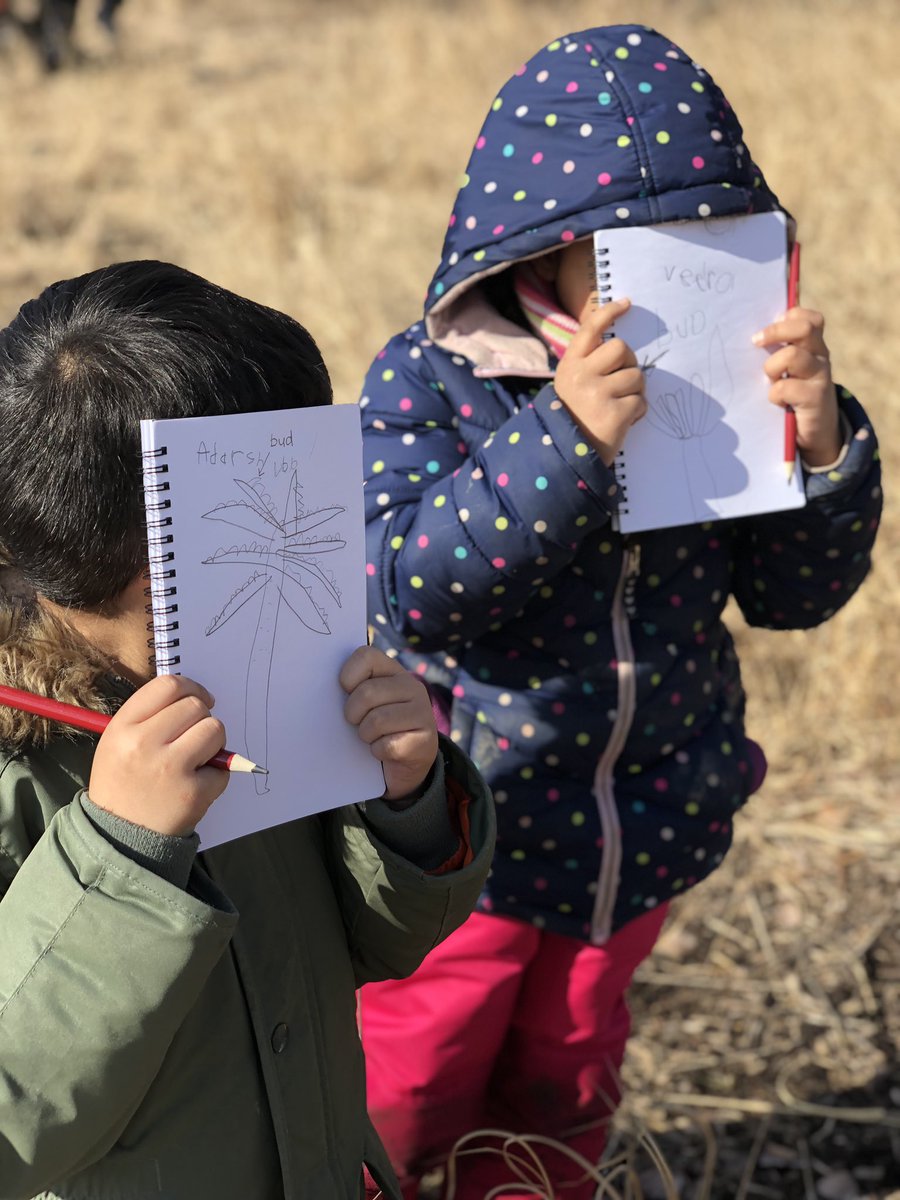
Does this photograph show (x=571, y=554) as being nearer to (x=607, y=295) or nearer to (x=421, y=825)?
(x=607, y=295)

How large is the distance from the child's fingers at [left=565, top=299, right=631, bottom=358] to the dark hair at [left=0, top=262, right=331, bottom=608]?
0.53 metres

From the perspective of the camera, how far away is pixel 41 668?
3.45ft

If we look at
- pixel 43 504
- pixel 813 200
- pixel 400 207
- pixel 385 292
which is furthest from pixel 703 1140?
pixel 400 207

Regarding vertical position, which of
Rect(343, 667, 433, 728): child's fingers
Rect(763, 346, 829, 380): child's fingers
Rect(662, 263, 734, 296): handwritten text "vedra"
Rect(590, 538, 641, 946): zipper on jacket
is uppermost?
Rect(662, 263, 734, 296): handwritten text "vedra"

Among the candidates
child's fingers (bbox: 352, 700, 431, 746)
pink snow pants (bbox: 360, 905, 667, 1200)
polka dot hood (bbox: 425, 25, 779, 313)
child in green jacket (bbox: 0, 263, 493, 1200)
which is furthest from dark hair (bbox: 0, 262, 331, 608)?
pink snow pants (bbox: 360, 905, 667, 1200)

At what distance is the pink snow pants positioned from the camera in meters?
1.81

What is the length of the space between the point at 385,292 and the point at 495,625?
3923 millimetres

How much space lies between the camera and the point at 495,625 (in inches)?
64.1

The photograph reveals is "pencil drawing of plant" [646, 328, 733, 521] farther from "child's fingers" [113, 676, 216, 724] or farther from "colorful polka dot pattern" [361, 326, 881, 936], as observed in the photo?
"child's fingers" [113, 676, 216, 724]

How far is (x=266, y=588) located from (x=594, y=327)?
0.65m

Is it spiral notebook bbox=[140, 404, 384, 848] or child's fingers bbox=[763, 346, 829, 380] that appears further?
child's fingers bbox=[763, 346, 829, 380]

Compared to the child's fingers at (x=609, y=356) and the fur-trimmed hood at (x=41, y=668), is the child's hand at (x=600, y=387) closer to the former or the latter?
the child's fingers at (x=609, y=356)

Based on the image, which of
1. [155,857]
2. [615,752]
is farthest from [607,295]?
[155,857]

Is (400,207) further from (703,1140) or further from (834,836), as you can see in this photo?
(703,1140)
